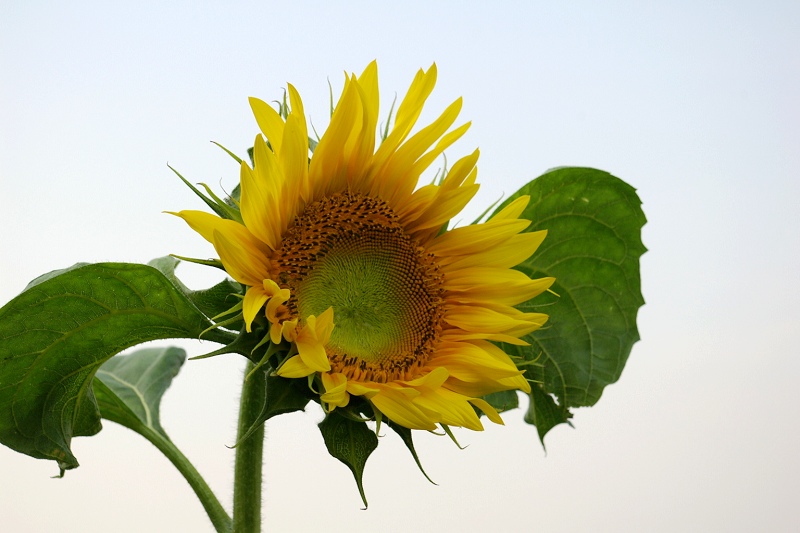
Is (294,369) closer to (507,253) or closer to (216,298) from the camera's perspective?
(216,298)

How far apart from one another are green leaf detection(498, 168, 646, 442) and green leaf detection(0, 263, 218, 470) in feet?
2.05

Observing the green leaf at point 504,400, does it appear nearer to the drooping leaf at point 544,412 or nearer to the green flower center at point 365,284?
the drooping leaf at point 544,412

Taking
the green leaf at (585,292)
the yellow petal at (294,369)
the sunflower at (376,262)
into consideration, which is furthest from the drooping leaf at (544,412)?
the yellow petal at (294,369)

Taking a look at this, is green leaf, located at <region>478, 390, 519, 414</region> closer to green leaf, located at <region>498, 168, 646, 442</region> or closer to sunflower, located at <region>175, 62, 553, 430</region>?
green leaf, located at <region>498, 168, 646, 442</region>

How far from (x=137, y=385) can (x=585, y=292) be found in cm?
93

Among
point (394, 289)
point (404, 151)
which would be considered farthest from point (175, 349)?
point (404, 151)

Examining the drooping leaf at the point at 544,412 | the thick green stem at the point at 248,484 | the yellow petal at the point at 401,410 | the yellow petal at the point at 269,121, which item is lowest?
the thick green stem at the point at 248,484

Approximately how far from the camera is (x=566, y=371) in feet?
5.61

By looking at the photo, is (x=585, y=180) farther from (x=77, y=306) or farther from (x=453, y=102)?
(x=77, y=306)

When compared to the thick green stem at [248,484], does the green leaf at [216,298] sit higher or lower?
higher

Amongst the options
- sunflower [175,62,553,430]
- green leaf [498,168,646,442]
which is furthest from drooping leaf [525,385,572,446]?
sunflower [175,62,553,430]

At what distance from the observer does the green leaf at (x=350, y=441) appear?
1.29m

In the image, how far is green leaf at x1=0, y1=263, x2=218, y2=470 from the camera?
1305mm

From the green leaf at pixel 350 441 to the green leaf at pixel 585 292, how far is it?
457 millimetres
